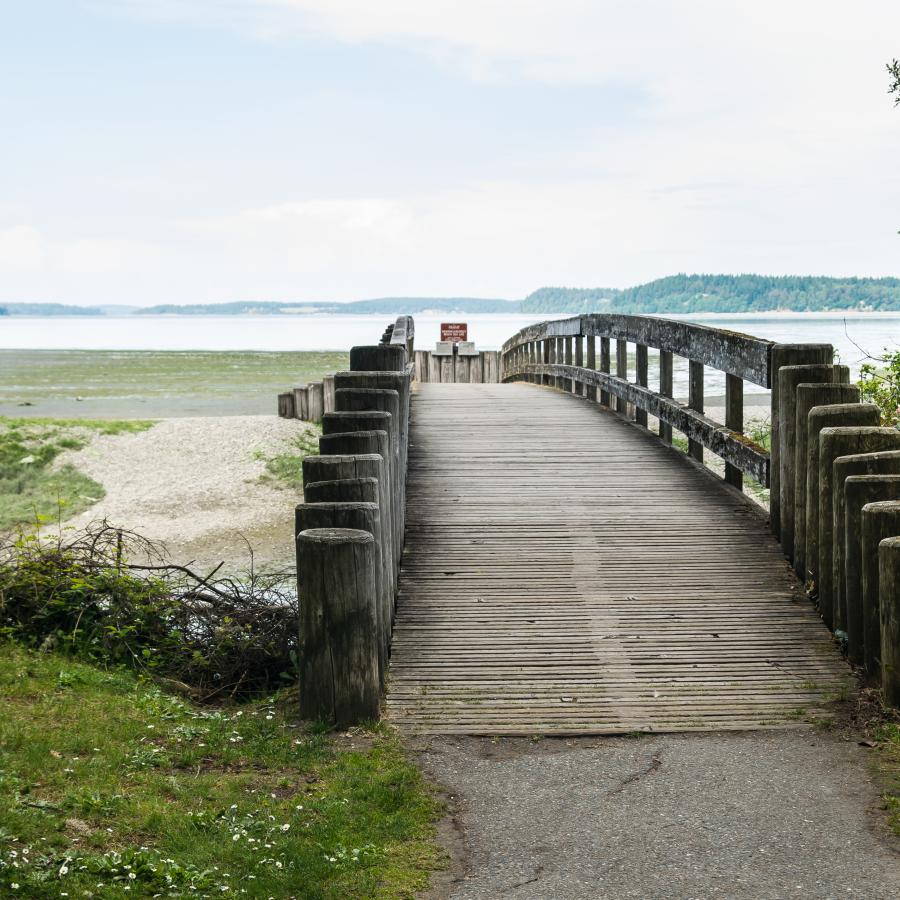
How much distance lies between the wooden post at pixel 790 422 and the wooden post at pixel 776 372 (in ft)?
0.33

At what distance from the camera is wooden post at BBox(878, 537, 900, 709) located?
17.5 ft

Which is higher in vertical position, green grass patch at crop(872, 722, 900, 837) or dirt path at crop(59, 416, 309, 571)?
green grass patch at crop(872, 722, 900, 837)

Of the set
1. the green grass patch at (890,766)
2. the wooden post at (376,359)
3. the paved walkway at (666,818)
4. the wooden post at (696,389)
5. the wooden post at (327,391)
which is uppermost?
the wooden post at (376,359)

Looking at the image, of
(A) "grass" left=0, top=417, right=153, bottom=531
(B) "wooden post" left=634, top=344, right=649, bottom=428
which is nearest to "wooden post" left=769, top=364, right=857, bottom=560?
(B) "wooden post" left=634, top=344, right=649, bottom=428

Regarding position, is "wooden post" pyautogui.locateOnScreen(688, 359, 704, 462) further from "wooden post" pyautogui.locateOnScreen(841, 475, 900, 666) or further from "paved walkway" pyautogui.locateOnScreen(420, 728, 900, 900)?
"paved walkway" pyautogui.locateOnScreen(420, 728, 900, 900)

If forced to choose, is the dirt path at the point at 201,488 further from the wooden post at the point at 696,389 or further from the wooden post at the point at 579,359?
the wooden post at the point at 696,389

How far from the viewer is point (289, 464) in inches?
938

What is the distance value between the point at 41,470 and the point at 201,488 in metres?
4.12

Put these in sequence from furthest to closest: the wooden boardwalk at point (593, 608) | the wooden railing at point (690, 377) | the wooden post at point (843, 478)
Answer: the wooden railing at point (690, 377)
the wooden post at point (843, 478)
the wooden boardwalk at point (593, 608)

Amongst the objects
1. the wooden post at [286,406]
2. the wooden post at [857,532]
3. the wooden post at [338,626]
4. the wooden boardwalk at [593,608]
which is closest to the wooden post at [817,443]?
the wooden boardwalk at [593,608]

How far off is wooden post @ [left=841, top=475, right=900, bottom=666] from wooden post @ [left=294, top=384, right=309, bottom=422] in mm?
23259

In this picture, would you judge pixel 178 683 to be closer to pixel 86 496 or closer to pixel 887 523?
pixel 887 523

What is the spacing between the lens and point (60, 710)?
18.1 feet

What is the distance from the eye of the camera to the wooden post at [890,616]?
17.5 ft
